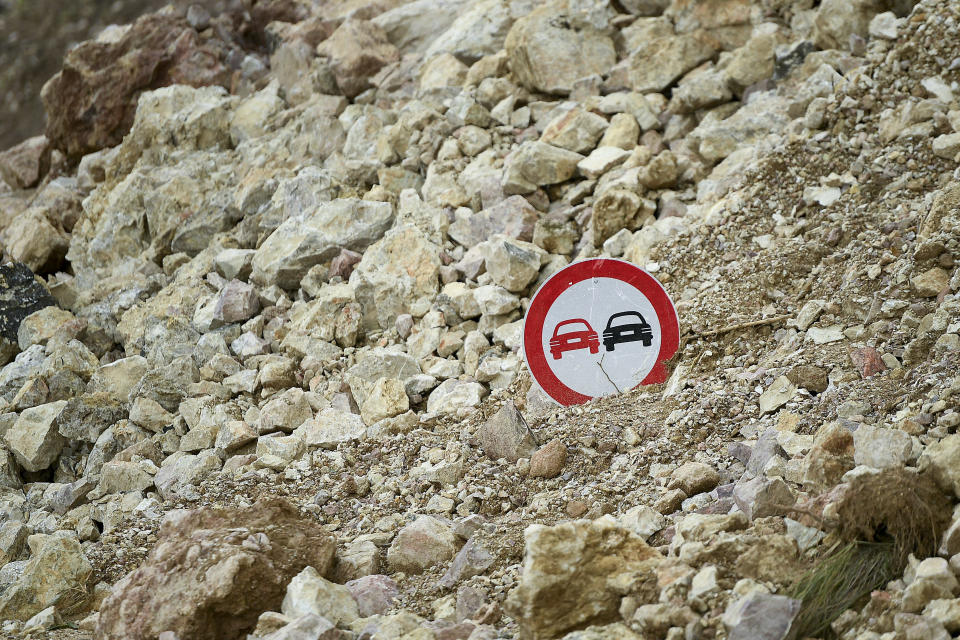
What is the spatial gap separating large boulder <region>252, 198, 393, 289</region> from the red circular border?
188 cm

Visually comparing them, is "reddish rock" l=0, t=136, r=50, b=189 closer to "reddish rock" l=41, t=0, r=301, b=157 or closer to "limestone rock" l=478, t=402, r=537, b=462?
"reddish rock" l=41, t=0, r=301, b=157

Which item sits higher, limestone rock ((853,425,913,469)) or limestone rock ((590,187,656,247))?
limestone rock ((853,425,913,469))

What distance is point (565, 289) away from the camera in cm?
410

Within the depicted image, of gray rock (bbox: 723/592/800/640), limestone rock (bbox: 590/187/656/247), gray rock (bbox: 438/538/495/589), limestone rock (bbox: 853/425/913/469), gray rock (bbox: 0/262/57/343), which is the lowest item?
limestone rock (bbox: 590/187/656/247)

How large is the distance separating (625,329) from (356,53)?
418 cm

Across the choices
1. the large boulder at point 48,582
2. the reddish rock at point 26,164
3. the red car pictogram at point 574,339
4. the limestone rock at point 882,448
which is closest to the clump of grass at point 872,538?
the limestone rock at point 882,448

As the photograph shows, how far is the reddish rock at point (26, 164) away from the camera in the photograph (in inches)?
335

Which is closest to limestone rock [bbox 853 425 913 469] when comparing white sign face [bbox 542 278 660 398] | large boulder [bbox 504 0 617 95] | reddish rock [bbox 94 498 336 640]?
white sign face [bbox 542 278 660 398]

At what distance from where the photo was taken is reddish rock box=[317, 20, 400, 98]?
7.10m

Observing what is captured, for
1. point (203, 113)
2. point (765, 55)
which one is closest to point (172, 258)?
point (203, 113)

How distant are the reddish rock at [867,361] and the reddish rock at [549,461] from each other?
3.92 feet

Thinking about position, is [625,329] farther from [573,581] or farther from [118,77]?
[118,77]

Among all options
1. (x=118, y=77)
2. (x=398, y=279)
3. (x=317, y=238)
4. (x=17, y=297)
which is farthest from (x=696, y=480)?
(x=118, y=77)

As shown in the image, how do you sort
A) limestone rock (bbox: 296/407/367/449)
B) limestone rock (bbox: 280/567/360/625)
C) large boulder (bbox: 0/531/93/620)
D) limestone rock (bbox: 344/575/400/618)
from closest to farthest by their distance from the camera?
1. limestone rock (bbox: 280/567/360/625)
2. limestone rock (bbox: 344/575/400/618)
3. large boulder (bbox: 0/531/93/620)
4. limestone rock (bbox: 296/407/367/449)
